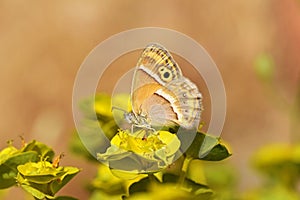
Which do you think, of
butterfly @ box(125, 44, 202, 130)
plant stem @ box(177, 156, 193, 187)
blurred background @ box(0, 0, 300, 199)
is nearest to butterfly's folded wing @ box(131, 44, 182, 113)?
butterfly @ box(125, 44, 202, 130)

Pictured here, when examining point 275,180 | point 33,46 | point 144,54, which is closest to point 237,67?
point 33,46

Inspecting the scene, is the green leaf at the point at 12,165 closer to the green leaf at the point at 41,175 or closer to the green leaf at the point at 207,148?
the green leaf at the point at 41,175

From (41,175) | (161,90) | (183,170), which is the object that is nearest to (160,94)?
(161,90)

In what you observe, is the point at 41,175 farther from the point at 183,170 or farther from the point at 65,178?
the point at 183,170

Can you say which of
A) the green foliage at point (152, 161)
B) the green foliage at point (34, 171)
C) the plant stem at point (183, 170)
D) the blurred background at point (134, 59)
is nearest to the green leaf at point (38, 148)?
the green foliage at point (34, 171)

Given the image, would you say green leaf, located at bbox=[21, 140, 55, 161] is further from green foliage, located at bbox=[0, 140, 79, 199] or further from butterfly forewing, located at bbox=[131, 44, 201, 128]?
butterfly forewing, located at bbox=[131, 44, 201, 128]

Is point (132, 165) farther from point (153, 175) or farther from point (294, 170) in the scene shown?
point (294, 170)
